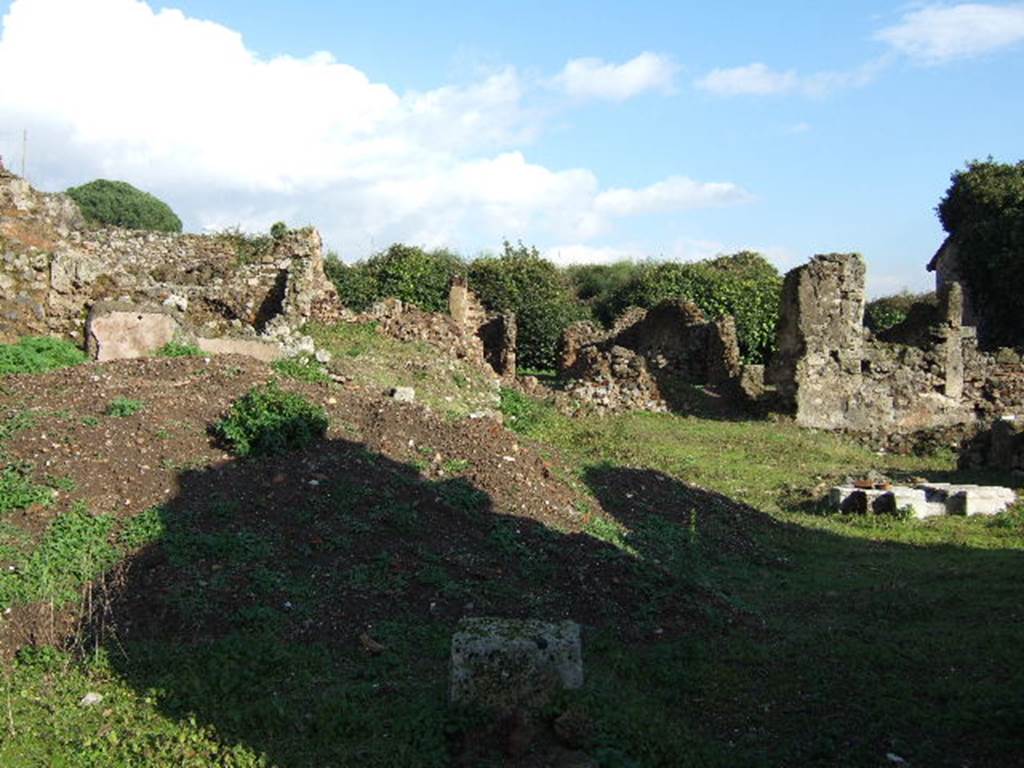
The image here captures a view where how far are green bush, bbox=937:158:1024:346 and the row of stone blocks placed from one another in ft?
63.1

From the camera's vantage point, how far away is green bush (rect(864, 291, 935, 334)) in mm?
33906

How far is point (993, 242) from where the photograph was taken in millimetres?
30516

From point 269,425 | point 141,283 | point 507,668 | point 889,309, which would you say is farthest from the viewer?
point 889,309

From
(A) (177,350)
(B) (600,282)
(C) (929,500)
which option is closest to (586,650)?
(C) (929,500)

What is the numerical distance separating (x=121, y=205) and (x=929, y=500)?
179 ft

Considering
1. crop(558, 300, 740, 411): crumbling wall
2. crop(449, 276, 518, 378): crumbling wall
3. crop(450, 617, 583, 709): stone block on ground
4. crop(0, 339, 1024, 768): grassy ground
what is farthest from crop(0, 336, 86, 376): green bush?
crop(449, 276, 518, 378): crumbling wall

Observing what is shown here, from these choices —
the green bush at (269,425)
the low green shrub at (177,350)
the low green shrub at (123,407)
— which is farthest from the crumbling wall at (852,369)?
the low green shrub at (123,407)

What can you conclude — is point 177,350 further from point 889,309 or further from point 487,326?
point 889,309

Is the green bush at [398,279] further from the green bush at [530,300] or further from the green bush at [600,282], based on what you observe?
the green bush at [600,282]

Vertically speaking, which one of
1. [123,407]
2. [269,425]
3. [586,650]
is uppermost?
[123,407]

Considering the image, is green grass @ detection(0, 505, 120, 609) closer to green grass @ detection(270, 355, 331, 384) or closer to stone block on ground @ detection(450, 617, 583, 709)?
stone block on ground @ detection(450, 617, 583, 709)

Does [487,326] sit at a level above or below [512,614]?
above

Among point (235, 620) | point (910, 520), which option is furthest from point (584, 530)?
point (910, 520)

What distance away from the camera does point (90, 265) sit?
15.9 m
